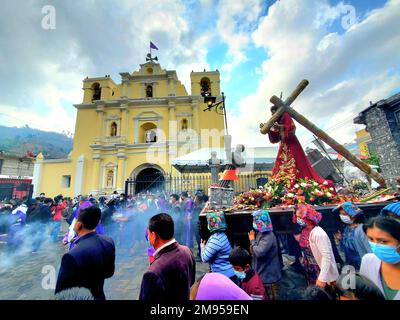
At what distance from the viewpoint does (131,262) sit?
5.55 metres

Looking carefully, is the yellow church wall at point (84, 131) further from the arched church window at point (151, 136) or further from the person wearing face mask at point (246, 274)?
the person wearing face mask at point (246, 274)

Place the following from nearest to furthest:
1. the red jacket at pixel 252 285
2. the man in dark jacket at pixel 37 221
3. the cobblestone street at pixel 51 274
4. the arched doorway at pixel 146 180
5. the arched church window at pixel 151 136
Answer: the red jacket at pixel 252 285
the cobblestone street at pixel 51 274
the man in dark jacket at pixel 37 221
the arched doorway at pixel 146 180
the arched church window at pixel 151 136

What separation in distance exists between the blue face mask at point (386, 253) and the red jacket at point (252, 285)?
126 cm

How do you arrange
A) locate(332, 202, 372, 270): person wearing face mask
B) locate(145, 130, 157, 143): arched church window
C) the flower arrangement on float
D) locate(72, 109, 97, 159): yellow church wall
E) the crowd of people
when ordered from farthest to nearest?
locate(145, 130, 157, 143): arched church window, locate(72, 109, 97, 159): yellow church wall, the flower arrangement on float, locate(332, 202, 372, 270): person wearing face mask, the crowd of people

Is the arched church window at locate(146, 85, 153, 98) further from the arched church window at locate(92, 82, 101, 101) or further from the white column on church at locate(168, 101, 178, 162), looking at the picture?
the arched church window at locate(92, 82, 101, 101)

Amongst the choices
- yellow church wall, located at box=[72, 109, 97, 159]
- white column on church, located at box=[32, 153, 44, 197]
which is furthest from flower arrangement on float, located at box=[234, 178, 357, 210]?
white column on church, located at box=[32, 153, 44, 197]

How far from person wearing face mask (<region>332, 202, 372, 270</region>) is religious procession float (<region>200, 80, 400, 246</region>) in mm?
219

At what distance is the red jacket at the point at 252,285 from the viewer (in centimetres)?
227

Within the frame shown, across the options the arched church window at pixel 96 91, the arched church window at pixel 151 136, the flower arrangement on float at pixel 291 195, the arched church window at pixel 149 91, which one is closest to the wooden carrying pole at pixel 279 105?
the flower arrangement on float at pixel 291 195

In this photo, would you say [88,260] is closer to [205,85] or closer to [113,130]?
[113,130]

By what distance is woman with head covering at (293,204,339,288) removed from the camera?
7.85 ft

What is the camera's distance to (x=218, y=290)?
47.1 inches

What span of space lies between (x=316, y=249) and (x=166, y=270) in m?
2.17

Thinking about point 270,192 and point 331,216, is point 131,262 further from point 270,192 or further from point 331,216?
point 331,216
